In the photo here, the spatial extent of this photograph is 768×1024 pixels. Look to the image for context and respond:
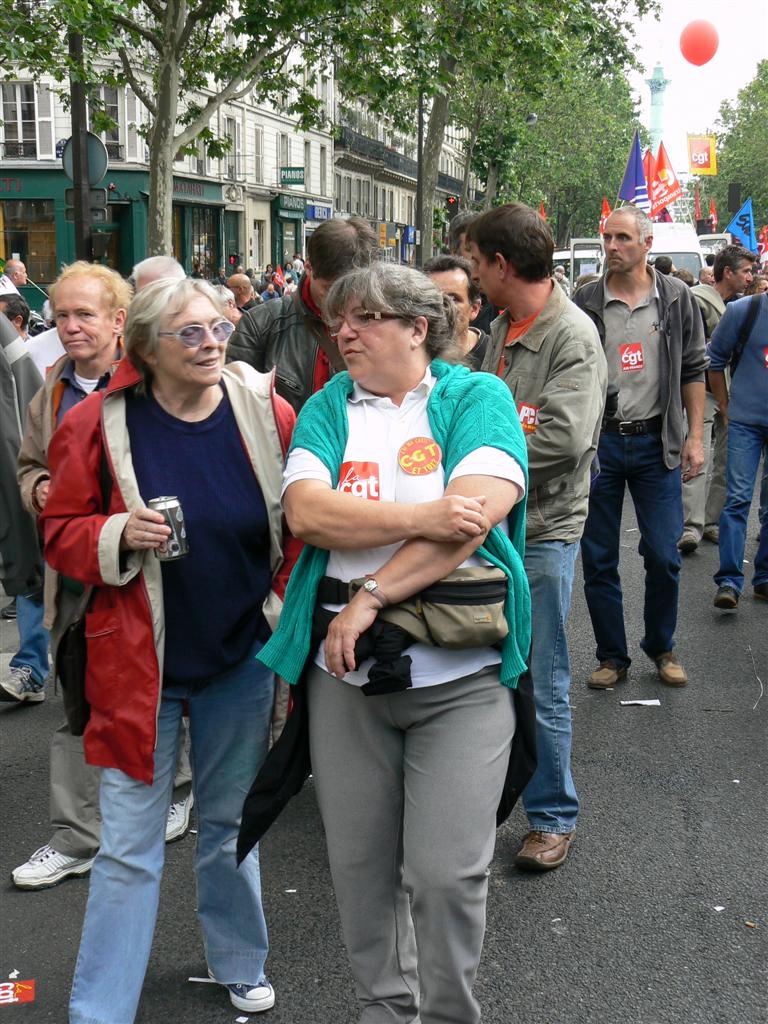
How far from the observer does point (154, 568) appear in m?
3.02

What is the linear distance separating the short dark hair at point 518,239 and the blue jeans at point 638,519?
2.02 metres

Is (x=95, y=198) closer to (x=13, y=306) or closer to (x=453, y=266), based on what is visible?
(x=13, y=306)

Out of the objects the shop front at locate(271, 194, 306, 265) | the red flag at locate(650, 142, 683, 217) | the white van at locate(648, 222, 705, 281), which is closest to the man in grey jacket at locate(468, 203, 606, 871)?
the red flag at locate(650, 142, 683, 217)

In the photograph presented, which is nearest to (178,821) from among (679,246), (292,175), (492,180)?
(679,246)

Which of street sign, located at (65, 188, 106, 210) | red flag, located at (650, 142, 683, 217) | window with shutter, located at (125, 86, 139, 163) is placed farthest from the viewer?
window with shutter, located at (125, 86, 139, 163)

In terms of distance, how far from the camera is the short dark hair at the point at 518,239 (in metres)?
3.95

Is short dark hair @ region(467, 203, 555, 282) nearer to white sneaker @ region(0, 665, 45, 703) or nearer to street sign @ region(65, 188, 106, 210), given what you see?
white sneaker @ region(0, 665, 45, 703)

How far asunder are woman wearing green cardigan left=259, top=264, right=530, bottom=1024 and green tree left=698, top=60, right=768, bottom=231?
79954 millimetres

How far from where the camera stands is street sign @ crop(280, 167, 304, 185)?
164 ft

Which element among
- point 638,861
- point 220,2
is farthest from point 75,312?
point 220,2

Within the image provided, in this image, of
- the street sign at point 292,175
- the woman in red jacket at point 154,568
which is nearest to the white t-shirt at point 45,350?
the woman in red jacket at point 154,568

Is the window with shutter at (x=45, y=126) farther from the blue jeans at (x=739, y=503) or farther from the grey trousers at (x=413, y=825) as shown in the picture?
the grey trousers at (x=413, y=825)

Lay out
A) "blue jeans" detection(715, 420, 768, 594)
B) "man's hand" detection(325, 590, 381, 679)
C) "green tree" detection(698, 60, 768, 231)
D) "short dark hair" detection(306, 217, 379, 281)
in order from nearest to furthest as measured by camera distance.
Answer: "man's hand" detection(325, 590, 381, 679), "short dark hair" detection(306, 217, 379, 281), "blue jeans" detection(715, 420, 768, 594), "green tree" detection(698, 60, 768, 231)

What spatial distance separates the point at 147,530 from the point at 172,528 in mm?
55
